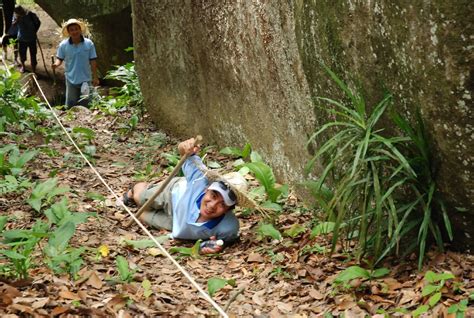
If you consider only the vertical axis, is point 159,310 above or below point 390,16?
below

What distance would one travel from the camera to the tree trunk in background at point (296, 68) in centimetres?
395

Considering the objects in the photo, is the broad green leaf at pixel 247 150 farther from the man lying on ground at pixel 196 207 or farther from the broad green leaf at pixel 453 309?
the broad green leaf at pixel 453 309

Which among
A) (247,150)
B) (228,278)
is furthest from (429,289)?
(247,150)

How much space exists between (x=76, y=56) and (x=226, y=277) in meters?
6.83

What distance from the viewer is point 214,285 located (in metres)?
4.44

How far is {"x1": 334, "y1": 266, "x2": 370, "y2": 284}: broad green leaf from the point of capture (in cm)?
425

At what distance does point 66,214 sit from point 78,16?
965 cm

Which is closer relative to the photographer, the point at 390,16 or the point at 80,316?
the point at 80,316

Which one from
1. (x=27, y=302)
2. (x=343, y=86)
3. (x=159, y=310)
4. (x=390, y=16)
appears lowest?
(x=159, y=310)

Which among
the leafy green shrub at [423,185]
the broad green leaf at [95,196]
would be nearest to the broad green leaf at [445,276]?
the leafy green shrub at [423,185]

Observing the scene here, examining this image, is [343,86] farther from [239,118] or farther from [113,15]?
[113,15]

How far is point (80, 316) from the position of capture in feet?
12.2

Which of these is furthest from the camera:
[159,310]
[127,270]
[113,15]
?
[113,15]

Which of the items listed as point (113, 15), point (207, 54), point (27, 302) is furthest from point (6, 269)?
point (113, 15)
